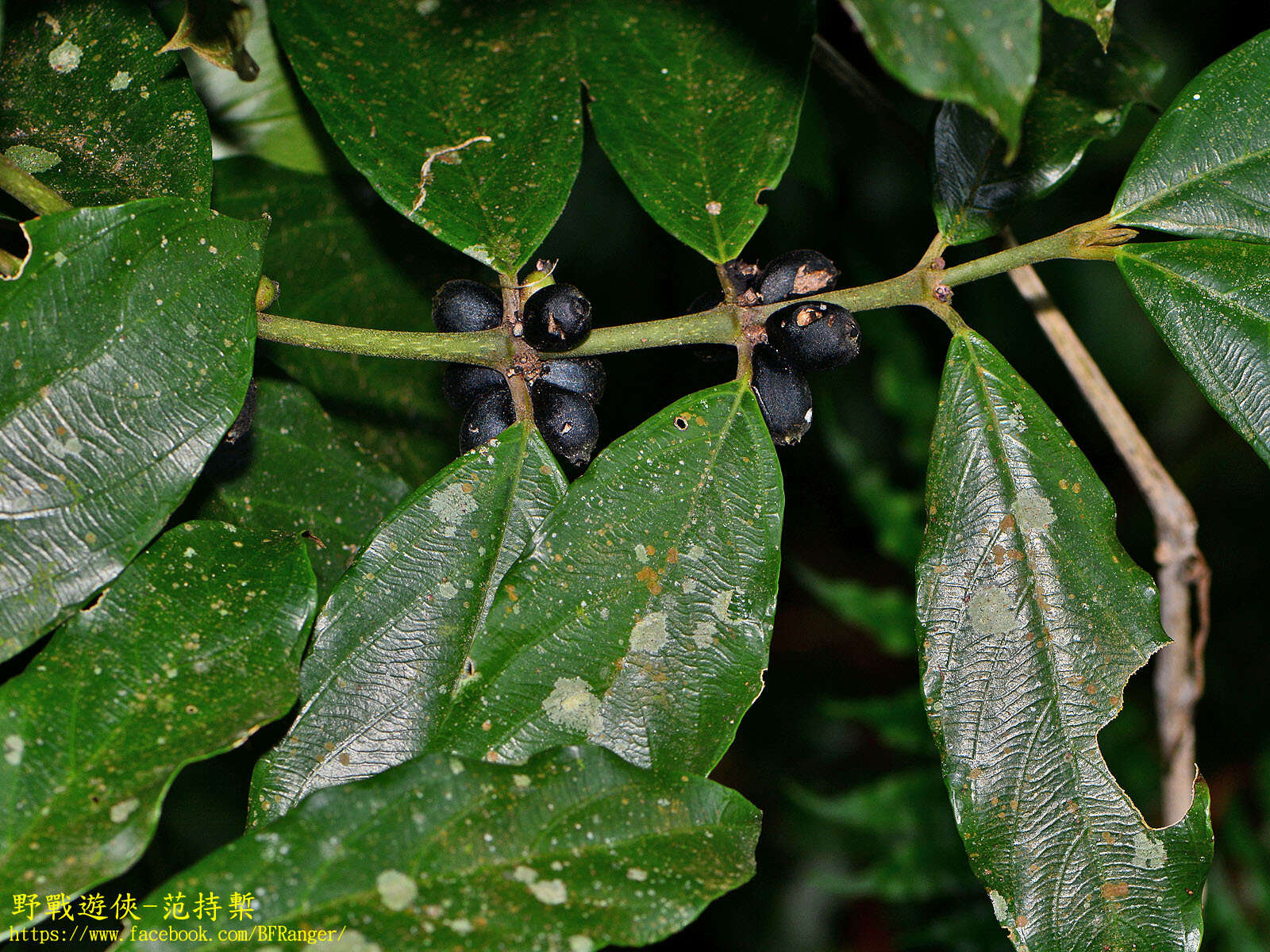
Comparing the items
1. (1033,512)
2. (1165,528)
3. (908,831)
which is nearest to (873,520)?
(908,831)

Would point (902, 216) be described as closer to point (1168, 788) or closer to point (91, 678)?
point (1168, 788)

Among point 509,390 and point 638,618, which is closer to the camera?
point 638,618

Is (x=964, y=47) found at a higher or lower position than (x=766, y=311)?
higher

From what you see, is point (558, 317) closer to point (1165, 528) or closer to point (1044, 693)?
point (1044, 693)

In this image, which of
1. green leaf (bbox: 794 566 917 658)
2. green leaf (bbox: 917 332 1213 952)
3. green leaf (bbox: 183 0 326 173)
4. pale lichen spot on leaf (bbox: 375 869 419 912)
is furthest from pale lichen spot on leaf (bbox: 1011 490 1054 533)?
green leaf (bbox: 794 566 917 658)

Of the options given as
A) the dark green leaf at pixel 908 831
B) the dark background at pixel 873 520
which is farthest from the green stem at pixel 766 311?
the dark green leaf at pixel 908 831

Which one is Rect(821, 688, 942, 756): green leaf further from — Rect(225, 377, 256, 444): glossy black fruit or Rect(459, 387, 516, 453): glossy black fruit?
Rect(225, 377, 256, 444): glossy black fruit

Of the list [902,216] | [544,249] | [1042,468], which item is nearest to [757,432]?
[1042,468]

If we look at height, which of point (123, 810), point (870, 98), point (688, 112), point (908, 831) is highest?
point (870, 98)
